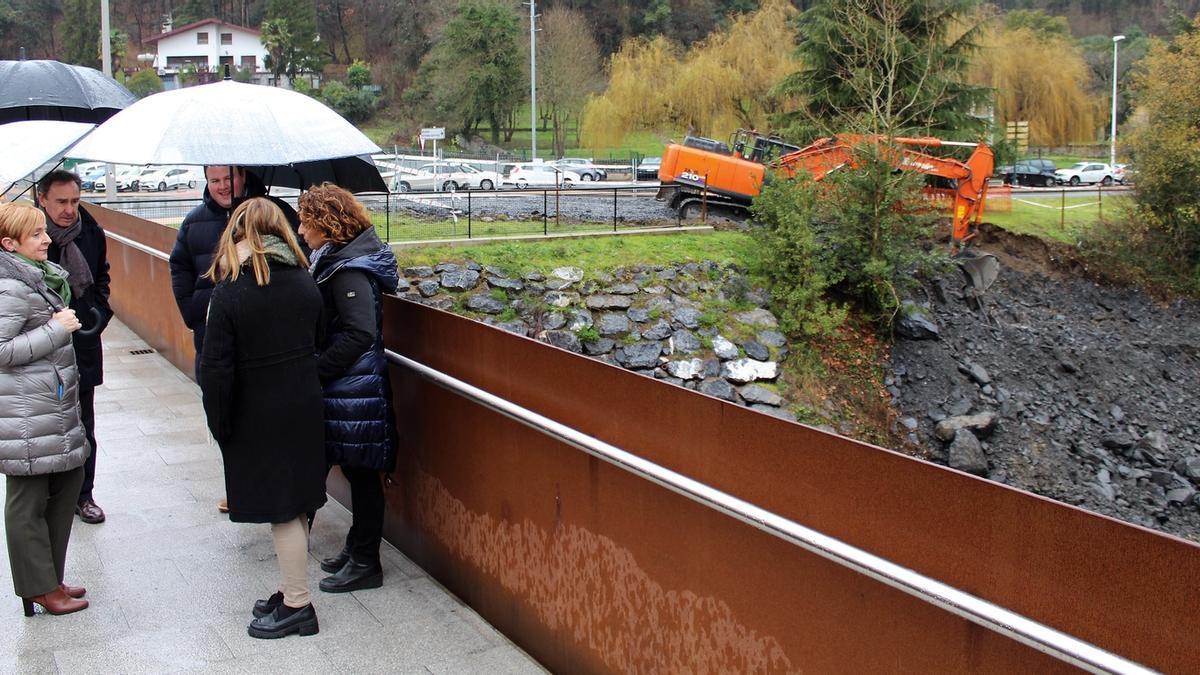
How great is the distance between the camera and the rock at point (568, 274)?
2275 centimetres

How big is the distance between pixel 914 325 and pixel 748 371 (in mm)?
5083

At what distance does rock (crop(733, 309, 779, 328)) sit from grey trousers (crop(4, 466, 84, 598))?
18748 millimetres

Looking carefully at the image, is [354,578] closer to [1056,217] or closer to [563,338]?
[563,338]

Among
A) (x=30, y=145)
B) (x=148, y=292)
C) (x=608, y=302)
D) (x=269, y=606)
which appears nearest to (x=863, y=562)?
(x=269, y=606)

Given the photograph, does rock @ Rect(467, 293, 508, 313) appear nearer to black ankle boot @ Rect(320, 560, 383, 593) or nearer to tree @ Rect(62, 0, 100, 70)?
black ankle boot @ Rect(320, 560, 383, 593)

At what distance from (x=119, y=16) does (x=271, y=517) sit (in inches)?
4624

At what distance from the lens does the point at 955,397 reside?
21938mm

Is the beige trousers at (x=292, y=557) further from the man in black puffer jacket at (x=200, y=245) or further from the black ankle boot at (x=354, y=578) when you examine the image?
the man in black puffer jacket at (x=200, y=245)

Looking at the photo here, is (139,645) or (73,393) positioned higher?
(73,393)

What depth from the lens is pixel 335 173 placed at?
22.3 feet

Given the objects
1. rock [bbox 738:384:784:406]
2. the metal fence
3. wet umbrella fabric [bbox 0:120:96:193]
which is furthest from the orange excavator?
wet umbrella fabric [bbox 0:120:96:193]

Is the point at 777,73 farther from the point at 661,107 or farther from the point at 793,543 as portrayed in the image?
the point at 793,543

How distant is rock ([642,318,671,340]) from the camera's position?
70.3ft

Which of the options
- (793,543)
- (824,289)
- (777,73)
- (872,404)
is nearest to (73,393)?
(793,543)
